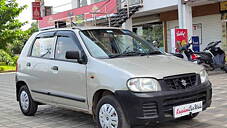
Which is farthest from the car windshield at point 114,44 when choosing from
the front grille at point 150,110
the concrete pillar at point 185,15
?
the concrete pillar at point 185,15

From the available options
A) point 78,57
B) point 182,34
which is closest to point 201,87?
point 78,57

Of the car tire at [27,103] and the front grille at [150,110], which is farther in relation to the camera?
the car tire at [27,103]

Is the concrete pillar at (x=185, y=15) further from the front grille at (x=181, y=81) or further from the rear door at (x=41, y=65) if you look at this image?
the front grille at (x=181, y=81)

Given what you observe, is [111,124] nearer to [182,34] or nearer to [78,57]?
[78,57]

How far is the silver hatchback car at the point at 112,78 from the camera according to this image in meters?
4.46

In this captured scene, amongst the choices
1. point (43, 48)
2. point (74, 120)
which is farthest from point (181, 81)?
point (43, 48)

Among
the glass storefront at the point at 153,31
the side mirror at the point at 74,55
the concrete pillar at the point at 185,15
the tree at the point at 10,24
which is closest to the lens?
the side mirror at the point at 74,55

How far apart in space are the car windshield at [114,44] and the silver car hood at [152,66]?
271 mm

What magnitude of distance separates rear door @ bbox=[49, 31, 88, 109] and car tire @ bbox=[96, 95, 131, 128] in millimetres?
402

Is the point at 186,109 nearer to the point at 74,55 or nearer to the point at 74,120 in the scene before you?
the point at 74,55

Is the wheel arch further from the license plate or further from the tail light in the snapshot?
the tail light

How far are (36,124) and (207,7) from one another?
43.0 ft

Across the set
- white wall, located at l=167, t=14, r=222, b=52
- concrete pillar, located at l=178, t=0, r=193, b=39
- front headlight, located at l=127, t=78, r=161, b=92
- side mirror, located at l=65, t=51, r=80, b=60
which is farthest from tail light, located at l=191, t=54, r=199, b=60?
front headlight, located at l=127, t=78, r=161, b=92

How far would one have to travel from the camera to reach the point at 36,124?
20.3 feet
